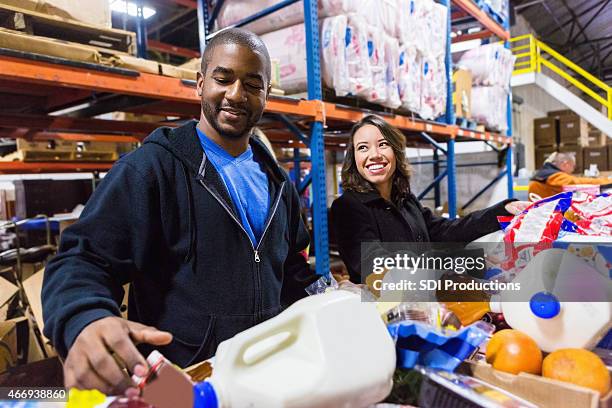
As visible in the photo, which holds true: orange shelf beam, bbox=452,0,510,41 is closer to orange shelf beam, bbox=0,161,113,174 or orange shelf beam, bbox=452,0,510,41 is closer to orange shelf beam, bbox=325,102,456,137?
orange shelf beam, bbox=325,102,456,137

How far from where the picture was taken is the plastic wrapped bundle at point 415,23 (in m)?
3.37

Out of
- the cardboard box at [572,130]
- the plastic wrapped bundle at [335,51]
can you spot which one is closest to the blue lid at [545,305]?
the plastic wrapped bundle at [335,51]

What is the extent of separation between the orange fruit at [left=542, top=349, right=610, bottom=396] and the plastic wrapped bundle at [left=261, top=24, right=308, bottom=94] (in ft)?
7.94

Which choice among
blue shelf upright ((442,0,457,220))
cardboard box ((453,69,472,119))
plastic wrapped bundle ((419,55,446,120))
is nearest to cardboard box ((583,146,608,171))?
cardboard box ((453,69,472,119))

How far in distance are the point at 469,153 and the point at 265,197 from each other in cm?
703

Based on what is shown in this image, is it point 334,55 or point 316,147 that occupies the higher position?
point 334,55

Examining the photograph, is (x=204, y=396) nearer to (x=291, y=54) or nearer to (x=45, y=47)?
(x=45, y=47)

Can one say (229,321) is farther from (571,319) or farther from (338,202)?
(338,202)

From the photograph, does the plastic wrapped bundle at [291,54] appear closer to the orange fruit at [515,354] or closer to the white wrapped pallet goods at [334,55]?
the white wrapped pallet goods at [334,55]

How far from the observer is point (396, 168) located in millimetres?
2152

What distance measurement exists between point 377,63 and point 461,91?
2.07 m

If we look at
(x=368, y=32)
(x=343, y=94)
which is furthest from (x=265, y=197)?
(x=368, y=32)

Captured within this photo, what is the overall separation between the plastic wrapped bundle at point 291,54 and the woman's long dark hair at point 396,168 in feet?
3.05

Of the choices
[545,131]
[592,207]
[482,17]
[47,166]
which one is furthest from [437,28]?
[545,131]
